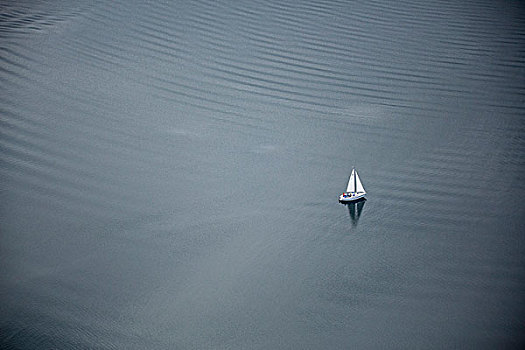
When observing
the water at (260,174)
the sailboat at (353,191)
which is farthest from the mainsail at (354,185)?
the water at (260,174)

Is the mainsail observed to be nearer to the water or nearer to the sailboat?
the sailboat

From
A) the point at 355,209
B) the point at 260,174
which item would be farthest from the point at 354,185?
the point at 260,174

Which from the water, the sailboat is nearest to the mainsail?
the sailboat

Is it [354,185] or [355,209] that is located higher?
[354,185]

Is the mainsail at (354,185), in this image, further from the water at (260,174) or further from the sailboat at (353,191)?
the water at (260,174)

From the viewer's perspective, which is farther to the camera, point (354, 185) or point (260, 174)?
point (260, 174)

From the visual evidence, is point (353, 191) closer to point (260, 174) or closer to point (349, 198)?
point (349, 198)

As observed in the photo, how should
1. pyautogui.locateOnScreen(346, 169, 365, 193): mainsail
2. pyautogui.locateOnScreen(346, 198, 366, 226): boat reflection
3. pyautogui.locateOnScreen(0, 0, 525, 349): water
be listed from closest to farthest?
pyautogui.locateOnScreen(0, 0, 525, 349): water < pyautogui.locateOnScreen(346, 198, 366, 226): boat reflection < pyautogui.locateOnScreen(346, 169, 365, 193): mainsail
